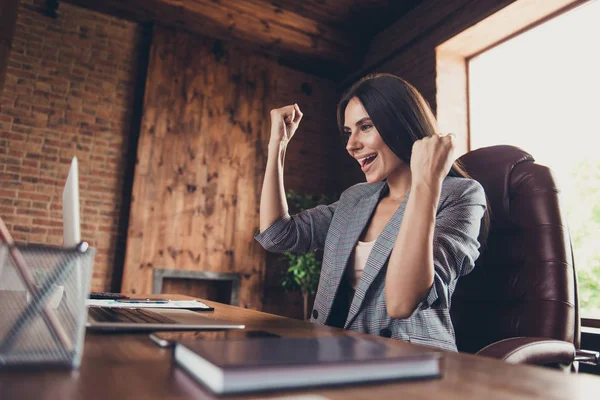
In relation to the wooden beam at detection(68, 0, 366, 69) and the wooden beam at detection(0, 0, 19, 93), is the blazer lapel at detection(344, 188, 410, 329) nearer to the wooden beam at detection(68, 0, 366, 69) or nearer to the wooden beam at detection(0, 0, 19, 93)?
the wooden beam at detection(0, 0, 19, 93)

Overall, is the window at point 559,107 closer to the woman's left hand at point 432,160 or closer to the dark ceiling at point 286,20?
the dark ceiling at point 286,20

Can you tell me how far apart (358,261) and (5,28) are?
3.63 metres

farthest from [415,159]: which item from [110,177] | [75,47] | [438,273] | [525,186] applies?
[75,47]

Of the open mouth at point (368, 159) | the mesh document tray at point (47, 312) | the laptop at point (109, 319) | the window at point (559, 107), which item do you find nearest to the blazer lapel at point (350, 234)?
the open mouth at point (368, 159)

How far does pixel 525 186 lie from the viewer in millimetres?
1396

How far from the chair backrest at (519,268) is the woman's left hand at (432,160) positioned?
467 millimetres

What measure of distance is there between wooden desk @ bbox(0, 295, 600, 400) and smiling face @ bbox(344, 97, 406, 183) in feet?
3.47

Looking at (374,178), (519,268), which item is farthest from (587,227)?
(374,178)

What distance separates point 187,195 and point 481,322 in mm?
3541

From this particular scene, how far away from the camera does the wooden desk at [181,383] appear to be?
387 millimetres

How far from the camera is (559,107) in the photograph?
3.54 m

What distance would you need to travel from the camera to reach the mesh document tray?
→ 445 millimetres

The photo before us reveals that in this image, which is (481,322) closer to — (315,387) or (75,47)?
(315,387)

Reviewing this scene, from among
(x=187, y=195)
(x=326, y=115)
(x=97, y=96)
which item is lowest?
(x=187, y=195)
